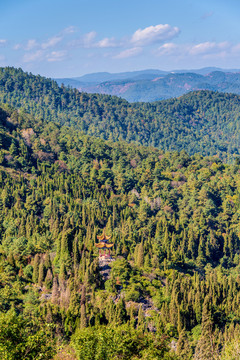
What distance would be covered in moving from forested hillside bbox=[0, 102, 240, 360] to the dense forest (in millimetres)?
210

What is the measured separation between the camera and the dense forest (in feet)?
107

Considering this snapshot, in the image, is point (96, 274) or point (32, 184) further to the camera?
point (32, 184)

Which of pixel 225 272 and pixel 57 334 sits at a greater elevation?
pixel 57 334

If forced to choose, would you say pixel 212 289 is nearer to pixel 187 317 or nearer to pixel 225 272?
pixel 187 317

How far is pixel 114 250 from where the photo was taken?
70.5m

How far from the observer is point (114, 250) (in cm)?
7050

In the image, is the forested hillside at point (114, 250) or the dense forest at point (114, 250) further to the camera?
the forested hillside at point (114, 250)

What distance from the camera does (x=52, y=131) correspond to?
514 ft

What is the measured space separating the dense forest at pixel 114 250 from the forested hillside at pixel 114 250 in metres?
0.21

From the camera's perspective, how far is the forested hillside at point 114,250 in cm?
3297

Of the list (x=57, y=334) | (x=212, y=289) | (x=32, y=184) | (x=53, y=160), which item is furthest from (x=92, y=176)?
(x=57, y=334)

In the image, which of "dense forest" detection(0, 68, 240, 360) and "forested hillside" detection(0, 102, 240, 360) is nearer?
"dense forest" detection(0, 68, 240, 360)

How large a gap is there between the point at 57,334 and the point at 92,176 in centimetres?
8906

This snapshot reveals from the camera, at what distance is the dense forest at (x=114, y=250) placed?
32562 millimetres
